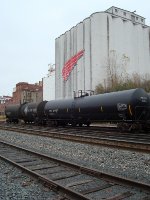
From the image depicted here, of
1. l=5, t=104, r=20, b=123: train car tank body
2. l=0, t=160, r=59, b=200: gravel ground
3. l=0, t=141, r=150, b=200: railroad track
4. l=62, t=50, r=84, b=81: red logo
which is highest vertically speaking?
l=62, t=50, r=84, b=81: red logo

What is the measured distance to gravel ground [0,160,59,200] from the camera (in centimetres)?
629

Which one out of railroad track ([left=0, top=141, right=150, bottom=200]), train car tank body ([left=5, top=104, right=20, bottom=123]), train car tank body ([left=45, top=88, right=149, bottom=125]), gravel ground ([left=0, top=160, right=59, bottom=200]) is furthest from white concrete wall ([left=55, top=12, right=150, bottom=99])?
gravel ground ([left=0, top=160, right=59, bottom=200])

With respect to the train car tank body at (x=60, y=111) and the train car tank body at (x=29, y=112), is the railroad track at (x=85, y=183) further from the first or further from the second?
the train car tank body at (x=29, y=112)

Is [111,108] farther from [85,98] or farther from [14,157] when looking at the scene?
[14,157]

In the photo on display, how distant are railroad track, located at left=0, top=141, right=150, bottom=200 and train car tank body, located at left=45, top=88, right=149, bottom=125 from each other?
10483mm

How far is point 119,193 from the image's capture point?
6234 millimetres

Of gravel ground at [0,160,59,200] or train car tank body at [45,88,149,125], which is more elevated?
train car tank body at [45,88,149,125]

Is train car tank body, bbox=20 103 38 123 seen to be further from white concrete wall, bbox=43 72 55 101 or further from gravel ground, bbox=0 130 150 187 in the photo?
white concrete wall, bbox=43 72 55 101

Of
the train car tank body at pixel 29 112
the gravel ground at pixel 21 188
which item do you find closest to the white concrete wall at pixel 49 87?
the train car tank body at pixel 29 112

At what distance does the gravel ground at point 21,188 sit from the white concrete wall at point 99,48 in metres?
51.6

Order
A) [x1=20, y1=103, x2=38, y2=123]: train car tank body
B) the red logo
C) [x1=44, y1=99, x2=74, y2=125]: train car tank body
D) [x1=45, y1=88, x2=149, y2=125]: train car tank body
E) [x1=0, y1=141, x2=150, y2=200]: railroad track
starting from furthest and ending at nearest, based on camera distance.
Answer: the red logo → [x1=20, y1=103, x2=38, y2=123]: train car tank body → [x1=44, y1=99, x2=74, y2=125]: train car tank body → [x1=45, y1=88, x2=149, y2=125]: train car tank body → [x1=0, y1=141, x2=150, y2=200]: railroad track

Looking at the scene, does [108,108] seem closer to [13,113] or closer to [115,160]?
[115,160]

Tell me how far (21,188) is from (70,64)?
61.9 metres

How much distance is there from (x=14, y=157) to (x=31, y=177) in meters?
3.74
